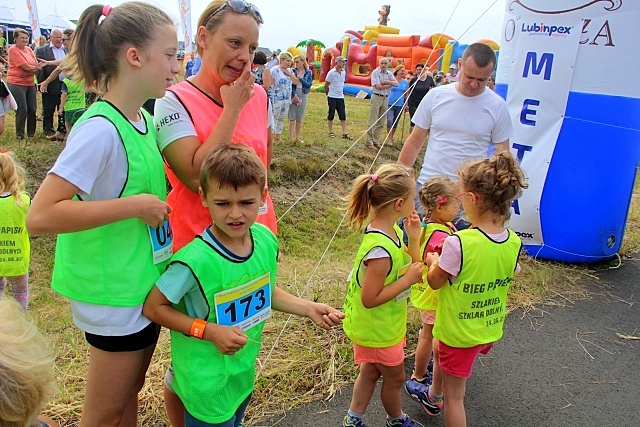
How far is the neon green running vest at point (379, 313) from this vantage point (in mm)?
2297

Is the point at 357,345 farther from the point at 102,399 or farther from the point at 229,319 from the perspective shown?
the point at 102,399

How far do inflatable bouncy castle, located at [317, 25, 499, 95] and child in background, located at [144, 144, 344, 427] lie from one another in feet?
66.2

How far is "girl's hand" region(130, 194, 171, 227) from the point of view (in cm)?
158

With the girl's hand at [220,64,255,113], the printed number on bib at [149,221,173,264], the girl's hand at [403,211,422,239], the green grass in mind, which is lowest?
the green grass

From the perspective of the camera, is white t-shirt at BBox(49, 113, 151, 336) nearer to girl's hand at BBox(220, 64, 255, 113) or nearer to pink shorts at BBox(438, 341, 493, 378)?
girl's hand at BBox(220, 64, 255, 113)

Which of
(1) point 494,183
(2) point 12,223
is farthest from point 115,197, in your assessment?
(2) point 12,223

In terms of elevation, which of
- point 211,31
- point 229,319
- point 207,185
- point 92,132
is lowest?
point 229,319

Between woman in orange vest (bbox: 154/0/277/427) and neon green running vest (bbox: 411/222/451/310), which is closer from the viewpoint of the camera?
woman in orange vest (bbox: 154/0/277/427)

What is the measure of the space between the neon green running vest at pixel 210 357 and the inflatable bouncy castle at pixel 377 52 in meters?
20.3

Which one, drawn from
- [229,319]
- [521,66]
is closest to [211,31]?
[229,319]

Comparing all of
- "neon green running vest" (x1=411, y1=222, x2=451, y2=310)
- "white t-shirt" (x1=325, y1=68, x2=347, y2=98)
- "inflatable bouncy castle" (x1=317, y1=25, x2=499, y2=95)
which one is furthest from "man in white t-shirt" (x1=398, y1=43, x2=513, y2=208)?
"inflatable bouncy castle" (x1=317, y1=25, x2=499, y2=95)

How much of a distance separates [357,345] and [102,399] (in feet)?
3.87

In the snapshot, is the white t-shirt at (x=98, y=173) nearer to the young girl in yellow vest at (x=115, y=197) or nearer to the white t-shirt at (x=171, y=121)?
the young girl in yellow vest at (x=115, y=197)

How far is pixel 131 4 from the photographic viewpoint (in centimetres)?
167
